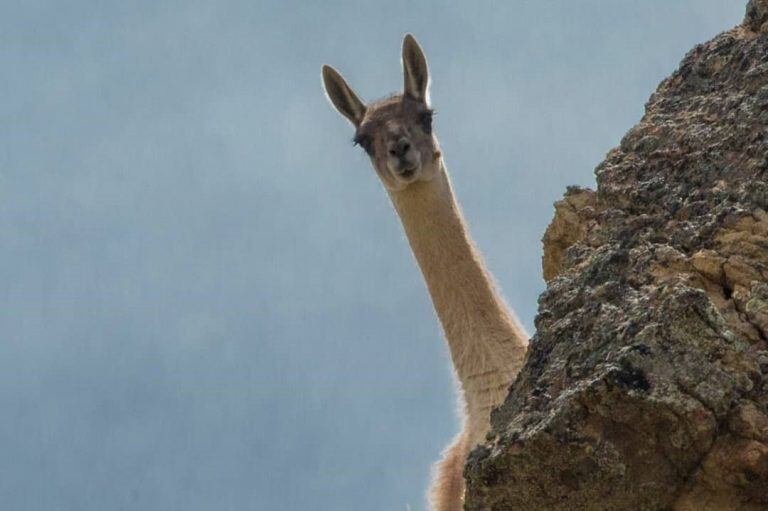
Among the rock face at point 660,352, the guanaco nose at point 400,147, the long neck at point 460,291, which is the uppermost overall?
the guanaco nose at point 400,147

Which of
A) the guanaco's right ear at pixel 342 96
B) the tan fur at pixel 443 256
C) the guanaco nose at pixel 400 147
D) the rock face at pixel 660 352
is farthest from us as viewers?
the guanaco's right ear at pixel 342 96

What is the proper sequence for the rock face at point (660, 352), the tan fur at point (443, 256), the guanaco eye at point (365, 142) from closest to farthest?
the rock face at point (660, 352)
the tan fur at point (443, 256)
the guanaco eye at point (365, 142)

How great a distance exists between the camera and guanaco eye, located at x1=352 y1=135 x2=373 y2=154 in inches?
394

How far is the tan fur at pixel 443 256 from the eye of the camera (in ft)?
25.0

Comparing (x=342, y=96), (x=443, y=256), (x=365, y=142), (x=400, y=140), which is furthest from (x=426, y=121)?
(x=443, y=256)

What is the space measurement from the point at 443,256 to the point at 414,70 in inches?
86.5

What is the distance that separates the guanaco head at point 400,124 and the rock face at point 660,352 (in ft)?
14.8

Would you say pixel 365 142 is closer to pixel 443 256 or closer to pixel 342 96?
pixel 342 96

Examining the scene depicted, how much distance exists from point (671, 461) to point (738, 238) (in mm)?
863

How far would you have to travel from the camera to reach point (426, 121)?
33.2 feet

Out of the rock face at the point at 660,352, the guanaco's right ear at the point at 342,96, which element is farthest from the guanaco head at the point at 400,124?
the rock face at the point at 660,352

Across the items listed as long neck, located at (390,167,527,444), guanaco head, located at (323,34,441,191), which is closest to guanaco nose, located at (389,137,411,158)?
guanaco head, located at (323,34,441,191)

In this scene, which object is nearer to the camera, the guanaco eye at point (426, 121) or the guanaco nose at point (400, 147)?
the guanaco nose at point (400, 147)

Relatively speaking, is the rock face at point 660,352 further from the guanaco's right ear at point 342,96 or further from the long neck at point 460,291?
the guanaco's right ear at point 342,96
